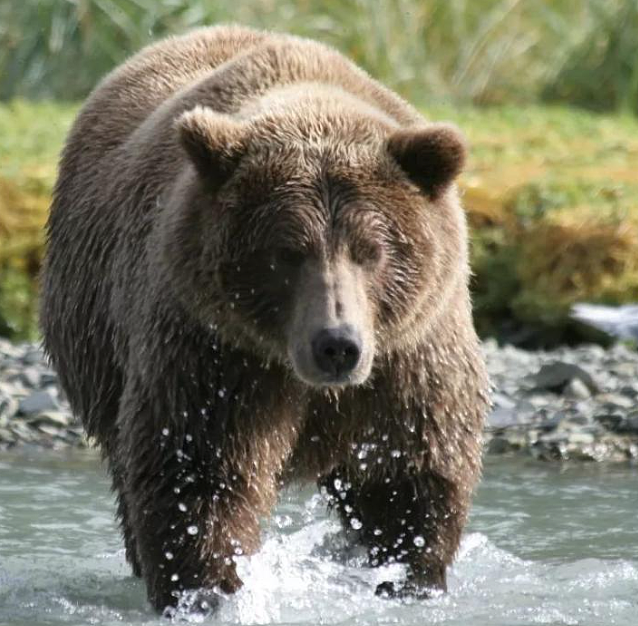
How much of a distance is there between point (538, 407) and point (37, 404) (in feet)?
9.14

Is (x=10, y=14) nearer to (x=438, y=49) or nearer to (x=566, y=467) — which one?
(x=438, y=49)

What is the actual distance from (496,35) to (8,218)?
7.99 meters

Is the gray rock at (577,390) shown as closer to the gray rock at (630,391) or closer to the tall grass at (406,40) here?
the gray rock at (630,391)

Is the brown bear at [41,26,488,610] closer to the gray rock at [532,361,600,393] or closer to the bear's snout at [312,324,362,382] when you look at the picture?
the bear's snout at [312,324,362,382]

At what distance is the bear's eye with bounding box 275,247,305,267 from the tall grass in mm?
11429

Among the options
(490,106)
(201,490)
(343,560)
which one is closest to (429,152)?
(201,490)

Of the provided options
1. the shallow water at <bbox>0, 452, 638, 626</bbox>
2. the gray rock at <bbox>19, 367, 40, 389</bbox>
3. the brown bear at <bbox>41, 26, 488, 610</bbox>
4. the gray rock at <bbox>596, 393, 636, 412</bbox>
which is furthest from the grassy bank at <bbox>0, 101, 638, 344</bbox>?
the brown bear at <bbox>41, 26, 488, 610</bbox>

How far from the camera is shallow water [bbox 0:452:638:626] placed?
6066mm

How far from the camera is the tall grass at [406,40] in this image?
16.8 metres

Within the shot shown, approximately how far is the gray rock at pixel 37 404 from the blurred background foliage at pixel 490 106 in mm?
1668

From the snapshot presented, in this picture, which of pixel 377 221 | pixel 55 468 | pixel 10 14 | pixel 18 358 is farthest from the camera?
pixel 10 14

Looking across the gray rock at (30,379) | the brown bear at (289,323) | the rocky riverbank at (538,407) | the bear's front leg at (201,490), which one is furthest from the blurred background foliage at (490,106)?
the bear's front leg at (201,490)

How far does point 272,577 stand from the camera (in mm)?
6035

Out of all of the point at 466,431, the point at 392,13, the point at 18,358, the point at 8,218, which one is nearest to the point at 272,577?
the point at 466,431
